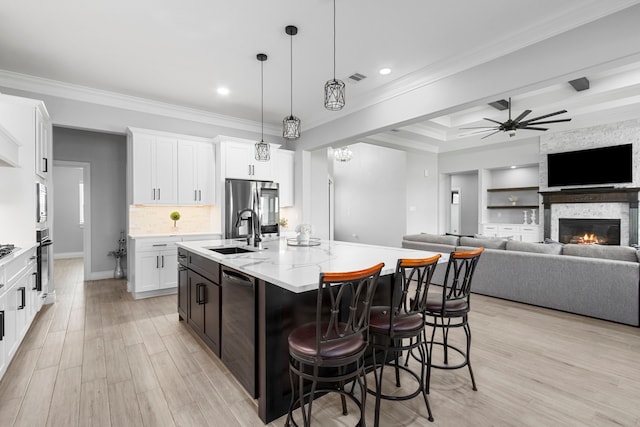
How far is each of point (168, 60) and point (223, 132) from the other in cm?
212

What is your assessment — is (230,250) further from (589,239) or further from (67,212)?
(67,212)

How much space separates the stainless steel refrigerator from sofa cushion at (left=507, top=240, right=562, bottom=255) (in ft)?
11.7

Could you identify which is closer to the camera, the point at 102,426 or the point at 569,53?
the point at 102,426

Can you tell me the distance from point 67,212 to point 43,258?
5.27 metres

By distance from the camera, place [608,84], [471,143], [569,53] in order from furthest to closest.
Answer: [471,143]
[608,84]
[569,53]

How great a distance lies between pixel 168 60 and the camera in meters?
3.55

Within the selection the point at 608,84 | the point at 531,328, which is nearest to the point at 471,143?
the point at 608,84

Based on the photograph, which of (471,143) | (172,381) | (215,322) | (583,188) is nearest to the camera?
(172,381)

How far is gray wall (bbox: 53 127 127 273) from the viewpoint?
5.61 metres

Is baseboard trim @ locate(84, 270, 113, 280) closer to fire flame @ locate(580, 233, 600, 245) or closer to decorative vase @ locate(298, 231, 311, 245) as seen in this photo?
decorative vase @ locate(298, 231, 311, 245)

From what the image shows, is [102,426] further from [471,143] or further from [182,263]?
[471,143]

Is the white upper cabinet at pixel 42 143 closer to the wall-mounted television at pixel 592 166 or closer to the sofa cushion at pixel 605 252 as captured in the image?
the sofa cushion at pixel 605 252

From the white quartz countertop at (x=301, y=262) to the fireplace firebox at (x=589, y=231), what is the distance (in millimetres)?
6134

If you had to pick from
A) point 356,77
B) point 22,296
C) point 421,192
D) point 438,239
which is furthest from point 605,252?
point 22,296
